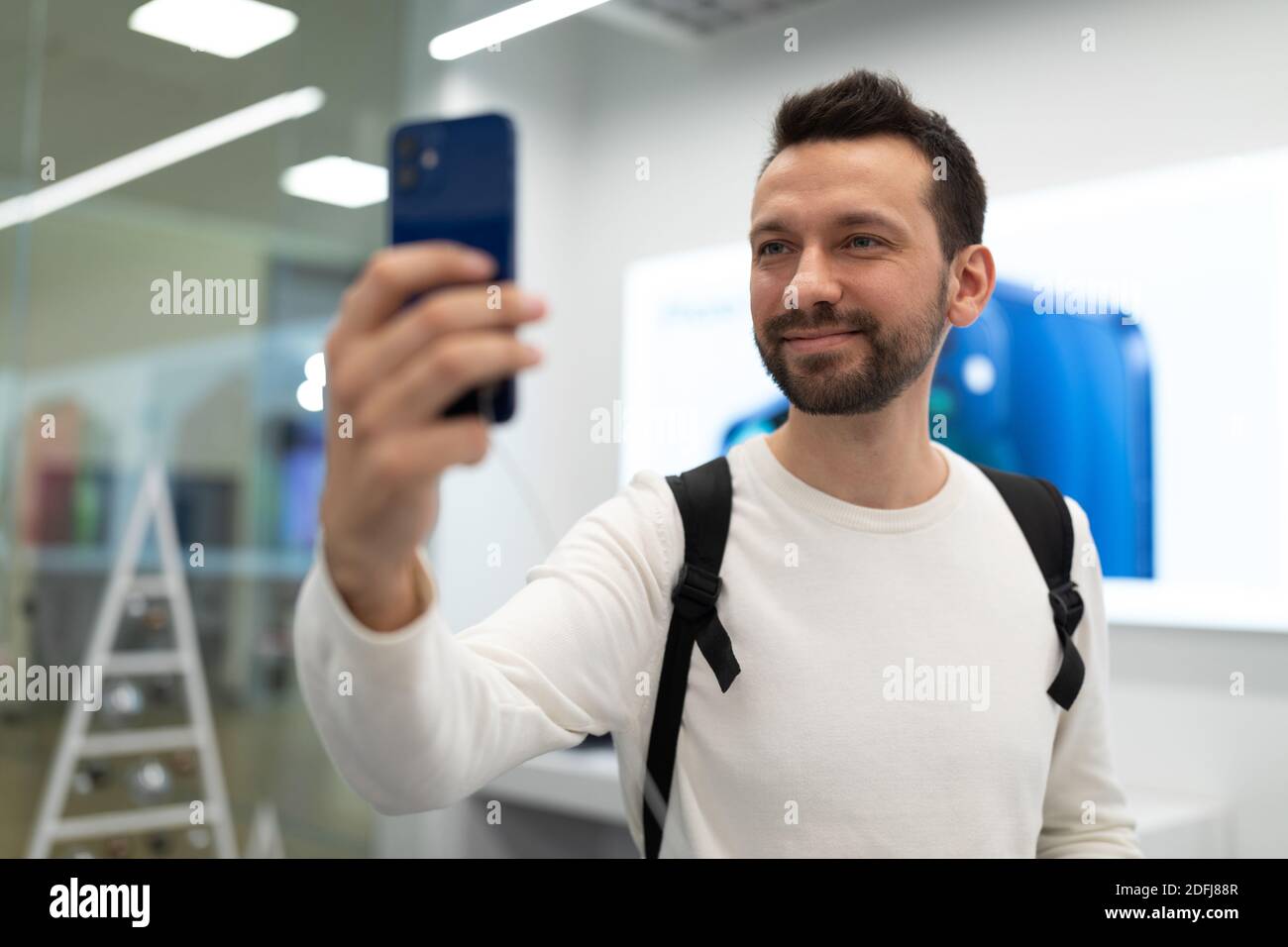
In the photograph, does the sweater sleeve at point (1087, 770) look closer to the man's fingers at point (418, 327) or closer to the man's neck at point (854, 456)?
the man's neck at point (854, 456)

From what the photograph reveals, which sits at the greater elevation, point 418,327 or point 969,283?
point 969,283

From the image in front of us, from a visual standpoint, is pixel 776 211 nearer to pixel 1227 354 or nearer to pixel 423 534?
pixel 423 534

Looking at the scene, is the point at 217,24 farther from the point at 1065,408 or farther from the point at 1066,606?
the point at 1066,606

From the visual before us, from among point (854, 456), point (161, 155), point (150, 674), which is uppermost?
point (161, 155)

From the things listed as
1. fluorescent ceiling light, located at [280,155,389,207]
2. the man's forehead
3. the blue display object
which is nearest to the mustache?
the man's forehead

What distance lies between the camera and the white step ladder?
2.68 meters

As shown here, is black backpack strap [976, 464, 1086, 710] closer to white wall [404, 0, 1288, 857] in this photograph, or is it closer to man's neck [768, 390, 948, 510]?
man's neck [768, 390, 948, 510]

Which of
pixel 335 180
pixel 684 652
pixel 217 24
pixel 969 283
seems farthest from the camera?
pixel 335 180

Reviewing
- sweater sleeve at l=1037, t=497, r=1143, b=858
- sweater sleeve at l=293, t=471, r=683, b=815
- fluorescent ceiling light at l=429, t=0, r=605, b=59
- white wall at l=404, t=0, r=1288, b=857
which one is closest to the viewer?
sweater sleeve at l=293, t=471, r=683, b=815

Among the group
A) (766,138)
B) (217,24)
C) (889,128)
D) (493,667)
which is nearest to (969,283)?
(889,128)

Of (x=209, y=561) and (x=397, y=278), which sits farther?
(x=209, y=561)

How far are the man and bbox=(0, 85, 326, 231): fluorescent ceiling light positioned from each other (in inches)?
88.6

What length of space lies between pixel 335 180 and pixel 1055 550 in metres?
2.68

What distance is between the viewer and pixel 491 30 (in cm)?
332
